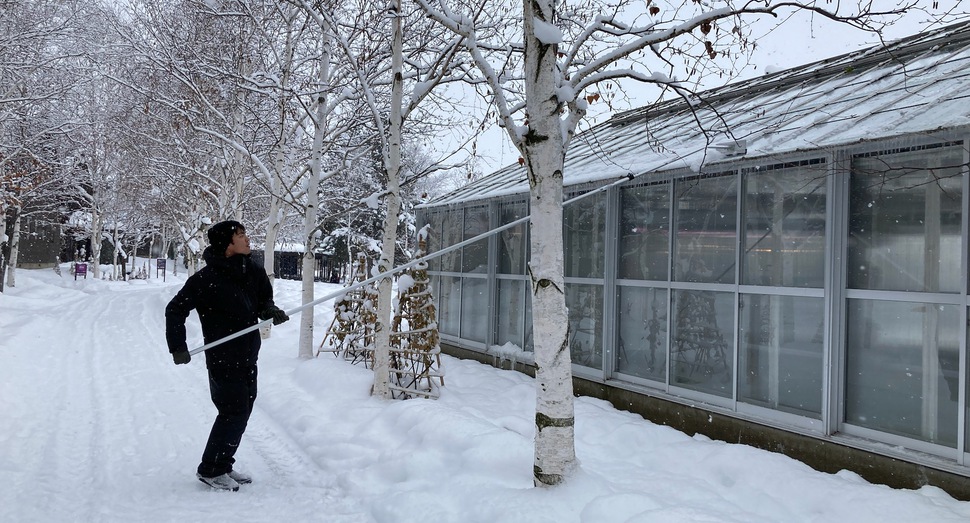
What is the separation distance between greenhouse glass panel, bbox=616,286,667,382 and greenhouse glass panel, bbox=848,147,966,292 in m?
2.19

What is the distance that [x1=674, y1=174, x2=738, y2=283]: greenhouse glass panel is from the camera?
20.5ft

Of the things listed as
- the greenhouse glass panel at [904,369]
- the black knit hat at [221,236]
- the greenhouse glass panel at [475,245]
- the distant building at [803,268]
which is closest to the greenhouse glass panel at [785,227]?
the distant building at [803,268]

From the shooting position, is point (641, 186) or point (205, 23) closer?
point (641, 186)

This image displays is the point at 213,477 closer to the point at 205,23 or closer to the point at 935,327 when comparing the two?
the point at 935,327

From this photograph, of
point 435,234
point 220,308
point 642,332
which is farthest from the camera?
point 435,234

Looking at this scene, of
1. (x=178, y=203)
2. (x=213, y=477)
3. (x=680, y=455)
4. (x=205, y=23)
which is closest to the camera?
(x=213, y=477)

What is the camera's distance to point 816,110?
605 centimetres

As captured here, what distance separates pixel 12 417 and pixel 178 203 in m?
22.2

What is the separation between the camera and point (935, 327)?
4.67 metres

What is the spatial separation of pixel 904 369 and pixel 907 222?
1.16 meters

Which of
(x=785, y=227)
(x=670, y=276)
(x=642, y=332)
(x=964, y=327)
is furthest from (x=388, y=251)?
(x=964, y=327)

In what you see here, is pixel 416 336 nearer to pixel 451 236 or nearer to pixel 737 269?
pixel 451 236

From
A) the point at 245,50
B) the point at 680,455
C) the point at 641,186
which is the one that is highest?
the point at 245,50

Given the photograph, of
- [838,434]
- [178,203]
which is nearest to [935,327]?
[838,434]
